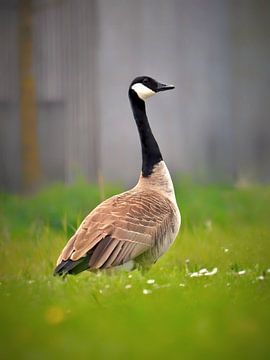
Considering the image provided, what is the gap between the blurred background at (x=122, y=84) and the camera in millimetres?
2535

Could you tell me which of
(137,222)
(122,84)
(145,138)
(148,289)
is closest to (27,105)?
(122,84)

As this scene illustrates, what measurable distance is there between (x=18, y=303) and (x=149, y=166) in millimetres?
646

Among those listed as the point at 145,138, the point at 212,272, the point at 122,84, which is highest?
the point at 122,84

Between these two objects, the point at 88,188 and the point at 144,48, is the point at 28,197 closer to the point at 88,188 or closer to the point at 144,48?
the point at 88,188

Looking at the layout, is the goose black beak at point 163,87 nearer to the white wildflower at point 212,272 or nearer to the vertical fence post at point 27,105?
the vertical fence post at point 27,105

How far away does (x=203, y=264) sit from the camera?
92.7 inches

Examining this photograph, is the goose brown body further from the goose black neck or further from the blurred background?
the blurred background

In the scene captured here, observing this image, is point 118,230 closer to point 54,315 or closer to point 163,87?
point 54,315

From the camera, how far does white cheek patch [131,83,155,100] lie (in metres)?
2.37

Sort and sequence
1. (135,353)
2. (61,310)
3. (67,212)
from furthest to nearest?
(67,212) → (61,310) → (135,353)

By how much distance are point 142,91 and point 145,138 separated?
0.15 m

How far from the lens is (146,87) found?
2371 millimetres

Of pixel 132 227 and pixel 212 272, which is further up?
pixel 132 227

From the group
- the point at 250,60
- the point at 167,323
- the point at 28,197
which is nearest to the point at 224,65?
the point at 250,60
